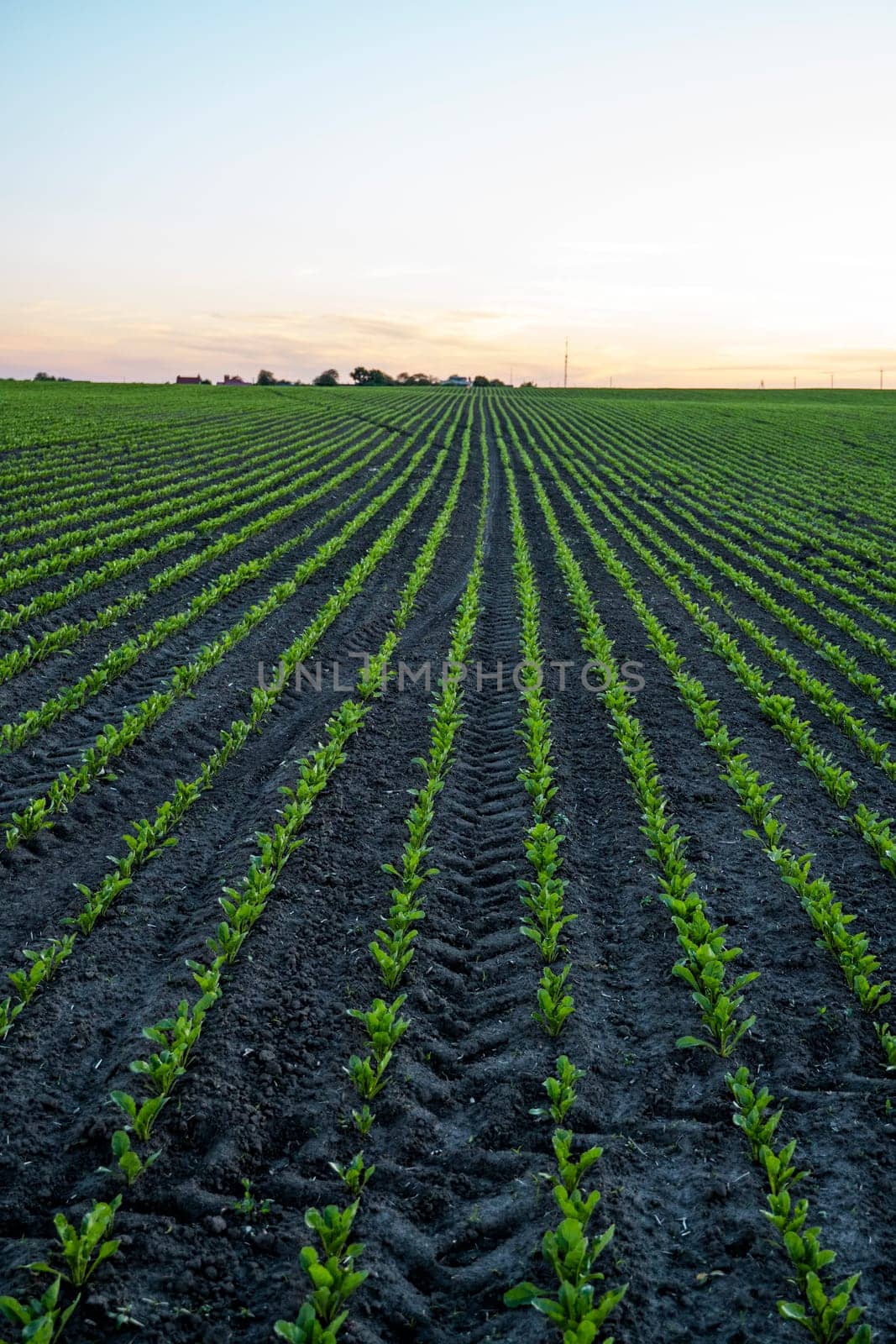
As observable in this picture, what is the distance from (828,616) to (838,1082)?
10.3 meters

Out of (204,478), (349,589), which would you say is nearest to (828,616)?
(349,589)

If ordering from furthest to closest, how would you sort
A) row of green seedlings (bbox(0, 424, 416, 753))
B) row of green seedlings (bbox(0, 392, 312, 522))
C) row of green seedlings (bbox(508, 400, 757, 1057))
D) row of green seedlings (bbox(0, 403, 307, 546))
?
row of green seedlings (bbox(0, 392, 312, 522)), row of green seedlings (bbox(0, 403, 307, 546)), row of green seedlings (bbox(0, 424, 416, 753)), row of green seedlings (bbox(508, 400, 757, 1057))

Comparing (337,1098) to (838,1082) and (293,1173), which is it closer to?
(293,1173)

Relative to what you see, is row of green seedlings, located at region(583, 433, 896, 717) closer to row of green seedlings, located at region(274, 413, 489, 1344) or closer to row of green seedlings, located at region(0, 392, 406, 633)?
row of green seedlings, located at region(274, 413, 489, 1344)

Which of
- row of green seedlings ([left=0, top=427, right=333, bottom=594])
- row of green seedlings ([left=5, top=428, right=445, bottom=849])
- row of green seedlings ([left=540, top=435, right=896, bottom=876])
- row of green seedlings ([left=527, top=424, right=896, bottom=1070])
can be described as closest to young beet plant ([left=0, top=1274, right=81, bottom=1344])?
→ row of green seedlings ([left=5, top=428, right=445, bottom=849])

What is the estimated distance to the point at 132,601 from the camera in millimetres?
12164

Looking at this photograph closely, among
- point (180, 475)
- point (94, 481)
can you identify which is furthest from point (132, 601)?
point (180, 475)

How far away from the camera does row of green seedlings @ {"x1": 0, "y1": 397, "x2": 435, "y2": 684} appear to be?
9672 millimetres

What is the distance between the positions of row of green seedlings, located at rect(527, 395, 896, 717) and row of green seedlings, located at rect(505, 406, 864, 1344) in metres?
3.09

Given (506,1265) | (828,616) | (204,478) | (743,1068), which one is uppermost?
(204,478)

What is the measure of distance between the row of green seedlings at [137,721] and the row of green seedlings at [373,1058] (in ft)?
8.79

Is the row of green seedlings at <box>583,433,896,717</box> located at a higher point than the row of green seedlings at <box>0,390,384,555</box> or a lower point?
lower

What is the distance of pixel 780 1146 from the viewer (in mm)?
3914

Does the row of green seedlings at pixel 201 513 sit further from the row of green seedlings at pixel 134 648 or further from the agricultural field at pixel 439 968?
the row of green seedlings at pixel 134 648
